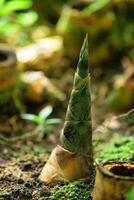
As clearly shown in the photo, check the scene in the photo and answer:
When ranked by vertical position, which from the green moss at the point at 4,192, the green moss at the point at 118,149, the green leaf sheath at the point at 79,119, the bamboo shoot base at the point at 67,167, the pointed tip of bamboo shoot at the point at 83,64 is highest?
the pointed tip of bamboo shoot at the point at 83,64

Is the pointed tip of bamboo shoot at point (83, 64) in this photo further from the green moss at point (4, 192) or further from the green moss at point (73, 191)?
the green moss at point (4, 192)

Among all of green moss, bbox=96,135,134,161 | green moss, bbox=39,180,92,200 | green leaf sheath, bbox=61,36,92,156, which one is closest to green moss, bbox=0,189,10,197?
A: green moss, bbox=39,180,92,200

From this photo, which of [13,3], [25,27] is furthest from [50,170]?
[25,27]

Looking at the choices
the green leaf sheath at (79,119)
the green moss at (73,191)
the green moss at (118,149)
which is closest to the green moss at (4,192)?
the green moss at (73,191)

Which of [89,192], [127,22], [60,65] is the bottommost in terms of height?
[89,192]

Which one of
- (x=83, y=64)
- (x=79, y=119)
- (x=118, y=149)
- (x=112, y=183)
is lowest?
(x=118, y=149)

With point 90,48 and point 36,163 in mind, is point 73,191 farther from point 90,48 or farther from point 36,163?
point 90,48

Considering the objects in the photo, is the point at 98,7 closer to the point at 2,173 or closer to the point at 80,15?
A: the point at 80,15

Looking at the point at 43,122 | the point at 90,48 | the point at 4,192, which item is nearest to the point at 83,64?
the point at 4,192
